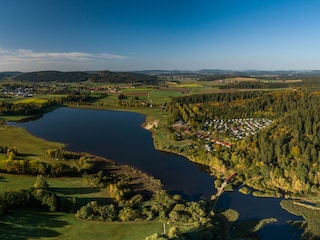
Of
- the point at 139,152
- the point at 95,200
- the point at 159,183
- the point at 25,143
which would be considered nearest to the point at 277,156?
the point at 159,183

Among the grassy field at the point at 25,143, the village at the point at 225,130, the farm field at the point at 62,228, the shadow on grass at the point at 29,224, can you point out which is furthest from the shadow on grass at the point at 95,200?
the village at the point at 225,130

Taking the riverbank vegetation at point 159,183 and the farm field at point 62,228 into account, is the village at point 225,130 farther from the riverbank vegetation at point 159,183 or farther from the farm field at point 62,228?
the farm field at point 62,228

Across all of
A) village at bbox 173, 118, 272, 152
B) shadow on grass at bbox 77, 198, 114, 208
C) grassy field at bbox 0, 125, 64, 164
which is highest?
village at bbox 173, 118, 272, 152

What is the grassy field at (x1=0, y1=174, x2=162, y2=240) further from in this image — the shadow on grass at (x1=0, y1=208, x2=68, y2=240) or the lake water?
the lake water

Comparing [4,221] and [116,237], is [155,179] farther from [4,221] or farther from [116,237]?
[4,221]

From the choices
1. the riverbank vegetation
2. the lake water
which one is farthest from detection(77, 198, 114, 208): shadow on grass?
the lake water

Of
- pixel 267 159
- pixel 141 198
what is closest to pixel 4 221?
pixel 141 198
